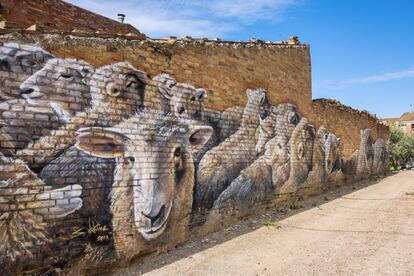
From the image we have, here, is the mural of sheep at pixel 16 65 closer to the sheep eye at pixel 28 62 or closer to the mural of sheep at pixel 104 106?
the sheep eye at pixel 28 62

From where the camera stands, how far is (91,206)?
4.50 metres

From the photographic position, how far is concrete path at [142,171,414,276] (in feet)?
16.2

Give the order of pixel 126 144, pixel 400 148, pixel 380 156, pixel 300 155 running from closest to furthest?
pixel 126 144 → pixel 300 155 → pixel 380 156 → pixel 400 148

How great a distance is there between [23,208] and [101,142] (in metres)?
1.30

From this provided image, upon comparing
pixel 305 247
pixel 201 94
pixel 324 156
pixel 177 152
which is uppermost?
pixel 201 94

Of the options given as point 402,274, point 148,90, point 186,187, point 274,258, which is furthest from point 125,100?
point 402,274

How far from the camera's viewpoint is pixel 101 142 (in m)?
4.67

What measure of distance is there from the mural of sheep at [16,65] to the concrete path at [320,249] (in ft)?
10.2

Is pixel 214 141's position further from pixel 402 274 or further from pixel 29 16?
pixel 29 16

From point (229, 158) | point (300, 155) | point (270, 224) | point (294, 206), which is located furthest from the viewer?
point (300, 155)

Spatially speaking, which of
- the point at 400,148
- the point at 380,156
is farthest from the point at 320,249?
the point at 400,148

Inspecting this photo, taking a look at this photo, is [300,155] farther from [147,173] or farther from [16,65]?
[16,65]

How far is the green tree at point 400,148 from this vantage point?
2372 centimetres

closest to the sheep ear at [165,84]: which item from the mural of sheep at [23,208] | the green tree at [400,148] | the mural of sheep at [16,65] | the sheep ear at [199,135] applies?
the sheep ear at [199,135]
